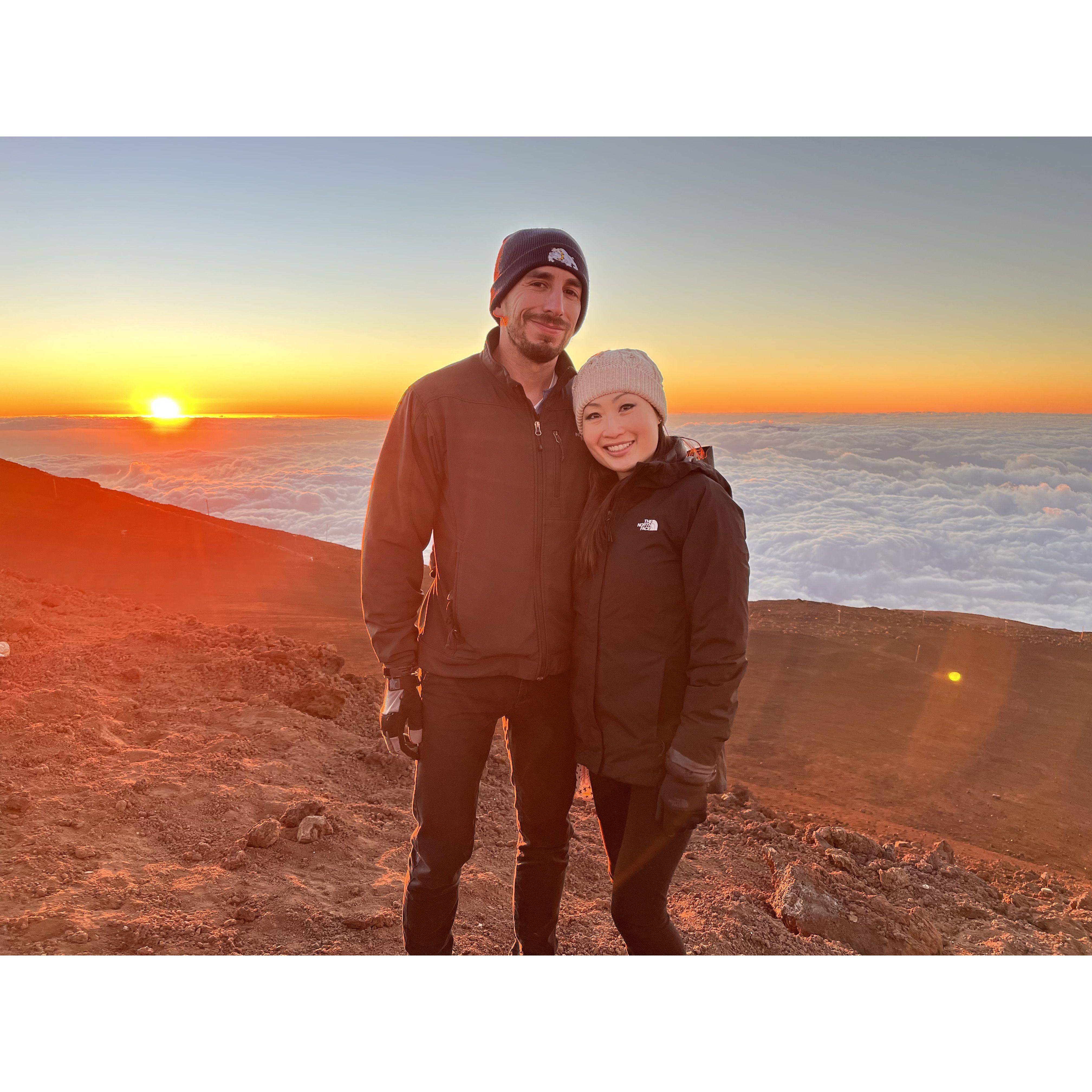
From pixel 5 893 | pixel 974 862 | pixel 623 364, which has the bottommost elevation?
pixel 974 862

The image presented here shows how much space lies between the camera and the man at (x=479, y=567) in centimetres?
192

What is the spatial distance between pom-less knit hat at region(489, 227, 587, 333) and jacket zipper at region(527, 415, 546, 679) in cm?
43

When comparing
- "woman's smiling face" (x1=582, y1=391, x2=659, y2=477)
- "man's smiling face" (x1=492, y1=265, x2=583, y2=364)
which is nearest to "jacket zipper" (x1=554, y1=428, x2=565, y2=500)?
"woman's smiling face" (x1=582, y1=391, x2=659, y2=477)

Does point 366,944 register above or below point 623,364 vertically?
below

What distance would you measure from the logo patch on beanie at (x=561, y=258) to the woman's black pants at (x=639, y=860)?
58.8 inches

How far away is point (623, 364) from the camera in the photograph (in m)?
1.80

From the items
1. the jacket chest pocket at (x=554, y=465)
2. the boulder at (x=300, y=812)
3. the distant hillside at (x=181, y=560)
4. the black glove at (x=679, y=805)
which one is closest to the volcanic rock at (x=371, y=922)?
the boulder at (x=300, y=812)

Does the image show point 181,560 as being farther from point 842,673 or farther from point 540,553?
point 540,553

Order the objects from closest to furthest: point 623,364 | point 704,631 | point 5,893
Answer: point 704,631 < point 623,364 < point 5,893

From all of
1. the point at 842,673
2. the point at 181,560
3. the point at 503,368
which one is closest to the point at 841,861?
the point at 503,368

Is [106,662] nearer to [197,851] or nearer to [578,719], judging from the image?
[197,851]

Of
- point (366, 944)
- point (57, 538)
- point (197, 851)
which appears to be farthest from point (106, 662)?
point (57, 538)

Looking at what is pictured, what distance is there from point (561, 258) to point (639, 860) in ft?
5.66

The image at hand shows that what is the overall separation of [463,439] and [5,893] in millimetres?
2314
